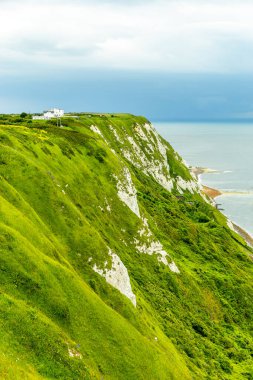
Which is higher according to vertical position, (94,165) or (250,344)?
(94,165)

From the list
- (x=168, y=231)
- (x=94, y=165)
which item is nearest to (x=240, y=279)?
(x=168, y=231)

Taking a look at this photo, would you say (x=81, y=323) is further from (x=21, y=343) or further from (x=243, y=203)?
(x=243, y=203)

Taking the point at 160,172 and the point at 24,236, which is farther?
the point at 160,172

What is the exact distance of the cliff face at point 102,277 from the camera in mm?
30922

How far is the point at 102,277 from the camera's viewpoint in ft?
147

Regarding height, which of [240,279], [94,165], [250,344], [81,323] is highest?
[94,165]

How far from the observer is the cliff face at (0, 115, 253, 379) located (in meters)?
30.9

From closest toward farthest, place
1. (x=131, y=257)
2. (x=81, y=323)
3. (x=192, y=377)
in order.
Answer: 1. (x=81, y=323)
2. (x=192, y=377)
3. (x=131, y=257)

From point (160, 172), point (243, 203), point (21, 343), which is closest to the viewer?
point (21, 343)

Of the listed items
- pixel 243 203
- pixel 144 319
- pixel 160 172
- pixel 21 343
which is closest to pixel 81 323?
pixel 21 343

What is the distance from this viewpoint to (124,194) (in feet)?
233

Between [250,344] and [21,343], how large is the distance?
47615mm

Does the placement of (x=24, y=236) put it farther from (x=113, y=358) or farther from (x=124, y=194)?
(x=124, y=194)

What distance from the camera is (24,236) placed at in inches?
1422
